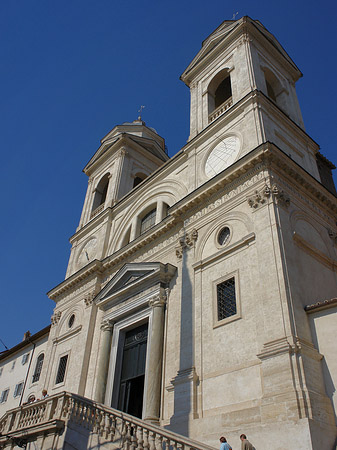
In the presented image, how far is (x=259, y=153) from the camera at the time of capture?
13297 mm

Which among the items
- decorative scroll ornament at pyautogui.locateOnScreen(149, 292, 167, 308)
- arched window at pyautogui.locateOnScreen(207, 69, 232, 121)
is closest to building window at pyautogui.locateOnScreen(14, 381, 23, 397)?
decorative scroll ornament at pyautogui.locateOnScreen(149, 292, 167, 308)

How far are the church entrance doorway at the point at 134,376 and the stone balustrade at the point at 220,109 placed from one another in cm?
905

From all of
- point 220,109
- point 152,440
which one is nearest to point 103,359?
point 152,440

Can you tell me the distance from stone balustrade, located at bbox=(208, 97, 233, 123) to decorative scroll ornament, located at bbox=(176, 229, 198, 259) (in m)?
5.92

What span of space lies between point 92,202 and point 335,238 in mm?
14205

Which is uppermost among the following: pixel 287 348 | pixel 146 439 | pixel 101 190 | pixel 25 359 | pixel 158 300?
pixel 101 190

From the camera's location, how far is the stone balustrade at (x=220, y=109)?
1766 cm

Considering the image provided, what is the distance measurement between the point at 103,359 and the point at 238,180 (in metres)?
7.89

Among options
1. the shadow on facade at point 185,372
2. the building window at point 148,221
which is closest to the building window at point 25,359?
the building window at point 148,221

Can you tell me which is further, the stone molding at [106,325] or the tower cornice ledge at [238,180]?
the stone molding at [106,325]

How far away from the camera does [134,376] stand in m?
14.4

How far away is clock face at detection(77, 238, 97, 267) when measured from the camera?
21250 mm

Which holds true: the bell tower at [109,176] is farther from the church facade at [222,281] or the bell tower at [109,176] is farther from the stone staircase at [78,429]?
the stone staircase at [78,429]

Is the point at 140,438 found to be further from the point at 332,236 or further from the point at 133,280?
the point at 332,236
